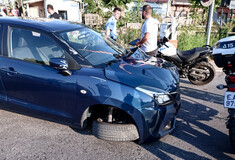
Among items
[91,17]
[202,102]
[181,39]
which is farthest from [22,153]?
[91,17]

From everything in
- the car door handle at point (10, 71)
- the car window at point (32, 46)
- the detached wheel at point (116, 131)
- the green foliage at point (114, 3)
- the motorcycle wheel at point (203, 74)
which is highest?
the green foliage at point (114, 3)

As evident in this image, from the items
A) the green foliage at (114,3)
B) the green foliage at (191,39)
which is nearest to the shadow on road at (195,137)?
the green foliage at (191,39)

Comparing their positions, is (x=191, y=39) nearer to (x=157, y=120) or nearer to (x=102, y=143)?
(x=157, y=120)

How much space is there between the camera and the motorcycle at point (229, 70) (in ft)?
8.07

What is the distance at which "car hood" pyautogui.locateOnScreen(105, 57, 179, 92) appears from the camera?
2652 millimetres

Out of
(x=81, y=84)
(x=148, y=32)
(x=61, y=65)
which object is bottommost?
(x=81, y=84)

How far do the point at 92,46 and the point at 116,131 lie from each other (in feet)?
4.66

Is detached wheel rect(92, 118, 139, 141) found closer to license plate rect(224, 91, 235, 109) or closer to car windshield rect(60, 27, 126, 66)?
car windshield rect(60, 27, 126, 66)

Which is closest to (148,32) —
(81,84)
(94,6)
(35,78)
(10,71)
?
(81,84)

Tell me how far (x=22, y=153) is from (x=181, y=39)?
744cm

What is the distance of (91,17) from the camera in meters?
16.3

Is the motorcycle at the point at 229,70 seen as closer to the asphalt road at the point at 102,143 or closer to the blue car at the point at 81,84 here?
the asphalt road at the point at 102,143

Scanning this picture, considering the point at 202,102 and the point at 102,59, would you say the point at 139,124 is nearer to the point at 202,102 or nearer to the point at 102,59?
the point at 102,59

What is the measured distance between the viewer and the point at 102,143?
2.91 m
